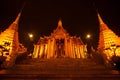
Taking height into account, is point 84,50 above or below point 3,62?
above

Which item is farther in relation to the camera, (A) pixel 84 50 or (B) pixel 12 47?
(A) pixel 84 50

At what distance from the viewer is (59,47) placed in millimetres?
27188

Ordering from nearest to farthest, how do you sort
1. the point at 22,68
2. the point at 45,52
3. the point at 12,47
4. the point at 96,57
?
the point at 22,68 < the point at 96,57 < the point at 12,47 < the point at 45,52

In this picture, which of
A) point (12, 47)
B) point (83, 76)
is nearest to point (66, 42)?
point (12, 47)

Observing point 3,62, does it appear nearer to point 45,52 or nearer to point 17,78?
point 17,78

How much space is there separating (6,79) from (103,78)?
4.78 m

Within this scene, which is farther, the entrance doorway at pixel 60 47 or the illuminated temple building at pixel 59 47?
the entrance doorway at pixel 60 47

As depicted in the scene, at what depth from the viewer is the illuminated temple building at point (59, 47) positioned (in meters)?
25.8

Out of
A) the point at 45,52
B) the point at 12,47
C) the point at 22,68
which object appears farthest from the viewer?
the point at 45,52

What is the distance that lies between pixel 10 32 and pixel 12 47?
2.45 m

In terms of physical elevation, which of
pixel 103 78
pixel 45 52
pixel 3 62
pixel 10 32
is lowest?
pixel 103 78

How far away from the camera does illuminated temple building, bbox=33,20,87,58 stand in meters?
25.8

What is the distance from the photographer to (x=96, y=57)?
1487cm

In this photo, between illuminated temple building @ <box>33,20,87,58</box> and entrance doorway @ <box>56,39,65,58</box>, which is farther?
entrance doorway @ <box>56,39,65,58</box>
